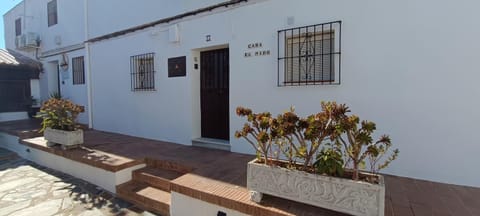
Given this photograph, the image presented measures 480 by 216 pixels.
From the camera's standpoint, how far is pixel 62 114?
5.29 metres

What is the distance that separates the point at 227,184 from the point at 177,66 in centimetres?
330

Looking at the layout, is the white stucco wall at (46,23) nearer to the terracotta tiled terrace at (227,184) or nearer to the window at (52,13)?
the window at (52,13)

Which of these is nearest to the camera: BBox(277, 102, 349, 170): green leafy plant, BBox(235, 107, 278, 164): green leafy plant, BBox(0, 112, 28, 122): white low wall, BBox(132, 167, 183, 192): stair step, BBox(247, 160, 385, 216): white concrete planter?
BBox(247, 160, 385, 216): white concrete planter

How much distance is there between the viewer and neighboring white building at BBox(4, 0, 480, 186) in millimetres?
3086

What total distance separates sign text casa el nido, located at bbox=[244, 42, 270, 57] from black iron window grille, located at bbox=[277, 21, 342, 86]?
1.00ft

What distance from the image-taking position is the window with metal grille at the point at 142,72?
6.13 metres

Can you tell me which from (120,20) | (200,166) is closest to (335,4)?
(200,166)

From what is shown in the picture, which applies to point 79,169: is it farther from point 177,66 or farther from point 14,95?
point 14,95

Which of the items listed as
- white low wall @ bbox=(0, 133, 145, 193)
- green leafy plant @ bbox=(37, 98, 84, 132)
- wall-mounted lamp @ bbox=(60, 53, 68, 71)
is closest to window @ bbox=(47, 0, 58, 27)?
wall-mounted lamp @ bbox=(60, 53, 68, 71)

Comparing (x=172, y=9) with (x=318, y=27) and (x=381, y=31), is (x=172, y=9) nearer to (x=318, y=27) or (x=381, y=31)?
(x=318, y=27)

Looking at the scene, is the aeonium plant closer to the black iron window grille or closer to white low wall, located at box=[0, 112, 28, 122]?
the black iron window grille

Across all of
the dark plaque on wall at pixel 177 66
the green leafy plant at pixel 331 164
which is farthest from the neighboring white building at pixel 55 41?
the green leafy plant at pixel 331 164

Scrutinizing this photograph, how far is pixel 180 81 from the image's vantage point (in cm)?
553

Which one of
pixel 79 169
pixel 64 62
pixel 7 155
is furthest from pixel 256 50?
pixel 64 62
